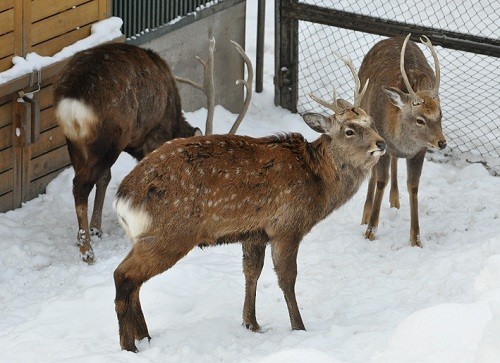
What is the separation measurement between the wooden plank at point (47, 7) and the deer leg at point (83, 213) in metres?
1.41

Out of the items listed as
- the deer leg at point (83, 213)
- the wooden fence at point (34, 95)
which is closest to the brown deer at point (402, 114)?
the deer leg at point (83, 213)

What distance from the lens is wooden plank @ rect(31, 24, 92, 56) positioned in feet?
29.7

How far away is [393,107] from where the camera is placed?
29.2 ft

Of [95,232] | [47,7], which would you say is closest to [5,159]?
[95,232]

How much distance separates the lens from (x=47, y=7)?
905cm

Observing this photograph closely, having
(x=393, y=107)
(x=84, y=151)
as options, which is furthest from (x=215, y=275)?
(x=393, y=107)

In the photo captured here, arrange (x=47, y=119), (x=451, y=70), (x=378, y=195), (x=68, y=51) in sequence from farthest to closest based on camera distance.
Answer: (x=451, y=70) → (x=47, y=119) → (x=68, y=51) → (x=378, y=195)

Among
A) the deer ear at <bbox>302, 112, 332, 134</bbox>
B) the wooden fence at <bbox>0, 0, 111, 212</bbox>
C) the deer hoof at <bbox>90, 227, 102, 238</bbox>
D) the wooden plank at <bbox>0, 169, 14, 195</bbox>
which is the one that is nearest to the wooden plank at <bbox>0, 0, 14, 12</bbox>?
the wooden fence at <bbox>0, 0, 111, 212</bbox>

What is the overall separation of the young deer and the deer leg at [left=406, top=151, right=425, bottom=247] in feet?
6.63

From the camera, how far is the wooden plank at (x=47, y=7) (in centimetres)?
891

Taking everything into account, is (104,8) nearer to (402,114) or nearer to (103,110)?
(103,110)

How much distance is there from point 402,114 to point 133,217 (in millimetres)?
3033

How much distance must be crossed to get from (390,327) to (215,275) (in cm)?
156

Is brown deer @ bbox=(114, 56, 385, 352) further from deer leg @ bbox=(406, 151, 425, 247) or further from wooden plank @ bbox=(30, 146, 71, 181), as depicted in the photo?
wooden plank @ bbox=(30, 146, 71, 181)
